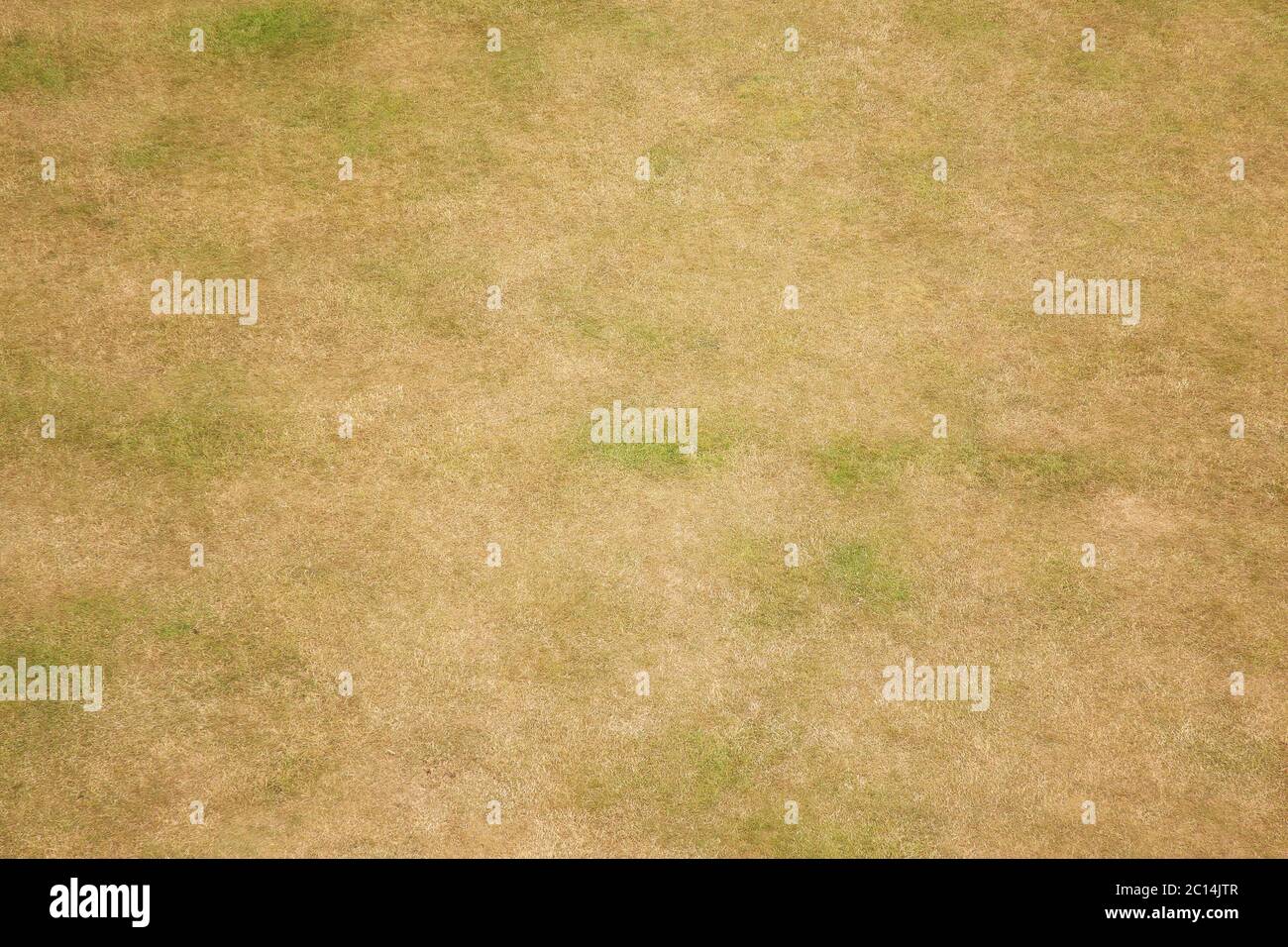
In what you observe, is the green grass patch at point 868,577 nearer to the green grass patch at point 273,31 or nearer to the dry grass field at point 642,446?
the dry grass field at point 642,446

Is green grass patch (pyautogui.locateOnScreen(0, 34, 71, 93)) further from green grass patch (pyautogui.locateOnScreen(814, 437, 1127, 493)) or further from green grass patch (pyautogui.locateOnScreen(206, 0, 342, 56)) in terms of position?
green grass patch (pyautogui.locateOnScreen(814, 437, 1127, 493))

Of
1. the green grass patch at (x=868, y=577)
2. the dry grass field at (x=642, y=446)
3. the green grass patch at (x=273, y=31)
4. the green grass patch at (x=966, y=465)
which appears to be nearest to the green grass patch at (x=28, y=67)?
the dry grass field at (x=642, y=446)

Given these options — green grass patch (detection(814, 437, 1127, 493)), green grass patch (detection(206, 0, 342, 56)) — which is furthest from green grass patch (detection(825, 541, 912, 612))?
green grass patch (detection(206, 0, 342, 56))

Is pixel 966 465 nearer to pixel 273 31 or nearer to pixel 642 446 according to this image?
pixel 642 446

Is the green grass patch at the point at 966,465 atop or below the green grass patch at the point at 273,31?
below

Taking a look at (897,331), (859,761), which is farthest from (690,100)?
A: (859,761)

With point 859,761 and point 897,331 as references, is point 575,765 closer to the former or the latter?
point 859,761

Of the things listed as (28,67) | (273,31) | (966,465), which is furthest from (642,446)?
(28,67)

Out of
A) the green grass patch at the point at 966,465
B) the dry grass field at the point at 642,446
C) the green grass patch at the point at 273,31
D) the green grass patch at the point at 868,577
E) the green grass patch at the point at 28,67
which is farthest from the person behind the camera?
the green grass patch at the point at 273,31

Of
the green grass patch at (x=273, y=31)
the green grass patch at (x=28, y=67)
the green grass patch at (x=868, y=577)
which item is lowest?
the green grass patch at (x=868, y=577)
